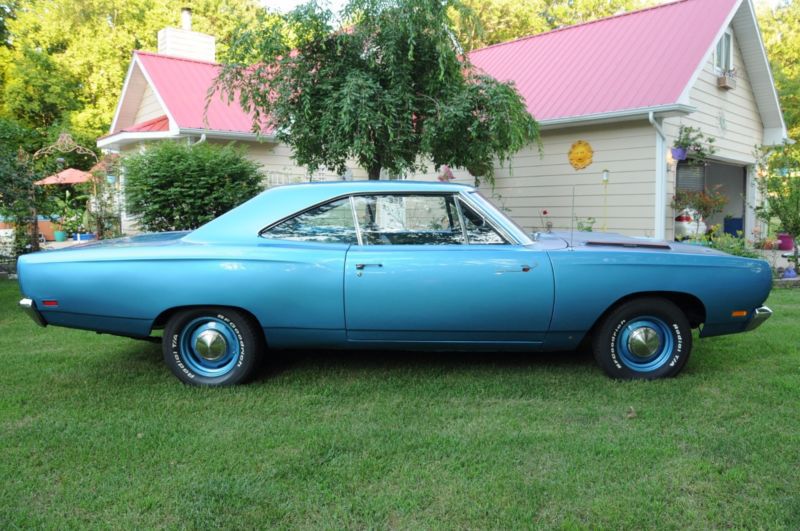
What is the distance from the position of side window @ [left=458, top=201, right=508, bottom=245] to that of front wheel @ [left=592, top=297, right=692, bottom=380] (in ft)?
3.13

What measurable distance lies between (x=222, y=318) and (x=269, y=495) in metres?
1.75

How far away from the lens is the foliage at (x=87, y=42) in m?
26.2

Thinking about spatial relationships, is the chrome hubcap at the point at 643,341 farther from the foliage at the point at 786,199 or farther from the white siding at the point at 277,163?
the white siding at the point at 277,163

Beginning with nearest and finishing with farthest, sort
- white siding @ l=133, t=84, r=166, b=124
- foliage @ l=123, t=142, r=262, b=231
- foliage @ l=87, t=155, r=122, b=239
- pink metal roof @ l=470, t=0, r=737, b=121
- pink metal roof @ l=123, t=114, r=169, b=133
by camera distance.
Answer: foliage @ l=123, t=142, r=262, b=231
pink metal roof @ l=470, t=0, r=737, b=121
foliage @ l=87, t=155, r=122, b=239
pink metal roof @ l=123, t=114, r=169, b=133
white siding @ l=133, t=84, r=166, b=124

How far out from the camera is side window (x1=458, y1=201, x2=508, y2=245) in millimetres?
4289

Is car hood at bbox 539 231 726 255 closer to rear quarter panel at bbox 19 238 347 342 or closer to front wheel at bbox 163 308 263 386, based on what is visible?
rear quarter panel at bbox 19 238 347 342

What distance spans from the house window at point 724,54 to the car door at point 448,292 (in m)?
10.5

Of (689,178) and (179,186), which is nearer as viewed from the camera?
(179,186)

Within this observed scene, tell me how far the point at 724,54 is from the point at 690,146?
3.05 m

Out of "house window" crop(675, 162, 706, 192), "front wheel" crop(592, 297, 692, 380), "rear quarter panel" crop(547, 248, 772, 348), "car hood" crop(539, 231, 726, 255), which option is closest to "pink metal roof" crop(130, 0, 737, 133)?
"house window" crop(675, 162, 706, 192)

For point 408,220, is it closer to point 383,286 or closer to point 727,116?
point 383,286

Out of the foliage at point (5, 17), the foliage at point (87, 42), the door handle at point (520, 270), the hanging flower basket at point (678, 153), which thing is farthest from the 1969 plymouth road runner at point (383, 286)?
the foliage at point (5, 17)

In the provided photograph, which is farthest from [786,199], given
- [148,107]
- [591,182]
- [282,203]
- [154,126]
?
[148,107]

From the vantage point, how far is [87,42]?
89.5 feet
